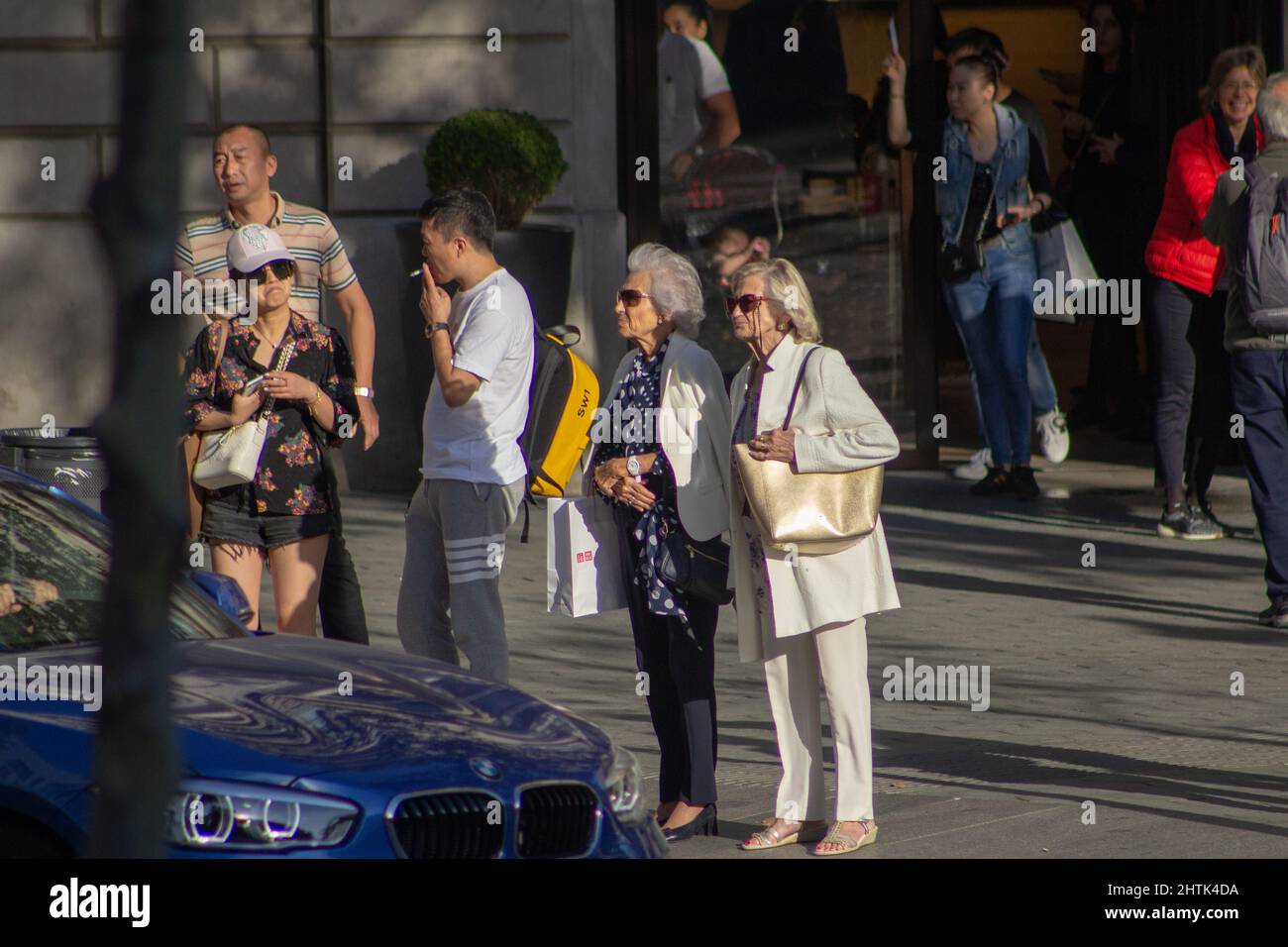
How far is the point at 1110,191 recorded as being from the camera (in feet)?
46.9

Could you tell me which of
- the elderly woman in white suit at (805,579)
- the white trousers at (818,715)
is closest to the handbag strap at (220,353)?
the elderly woman in white suit at (805,579)

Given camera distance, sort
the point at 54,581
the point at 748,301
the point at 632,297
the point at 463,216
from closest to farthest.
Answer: the point at 54,581 < the point at 748,301 < the point at 632,297 < the point at 463,216

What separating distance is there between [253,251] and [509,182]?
4.90 meters

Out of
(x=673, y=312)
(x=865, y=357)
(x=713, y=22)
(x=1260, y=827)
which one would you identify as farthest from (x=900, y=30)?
(x=1260, y=827)

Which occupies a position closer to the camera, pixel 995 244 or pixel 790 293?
pixel 790 293

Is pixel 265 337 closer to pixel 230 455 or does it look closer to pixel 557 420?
pixel 230 455

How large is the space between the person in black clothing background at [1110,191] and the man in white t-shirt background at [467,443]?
766 centimetres

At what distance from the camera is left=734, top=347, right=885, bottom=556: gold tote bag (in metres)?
5.95

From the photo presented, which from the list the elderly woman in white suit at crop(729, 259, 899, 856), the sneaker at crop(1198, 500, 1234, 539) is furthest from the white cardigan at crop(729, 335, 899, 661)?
the sneaker at crop(1198, 500, 1234, 539)

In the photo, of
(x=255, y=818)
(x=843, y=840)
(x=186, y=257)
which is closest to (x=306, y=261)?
(x=186, y=257)

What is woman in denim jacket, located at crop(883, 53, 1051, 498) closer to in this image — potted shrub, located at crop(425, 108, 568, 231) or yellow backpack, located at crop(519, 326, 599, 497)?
potted shrub, located at crop(425, 108, 568, 231)

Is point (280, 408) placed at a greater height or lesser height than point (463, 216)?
lesser

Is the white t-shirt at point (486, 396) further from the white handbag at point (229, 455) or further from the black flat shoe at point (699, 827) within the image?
the black flat shoe at point (699, 827)
